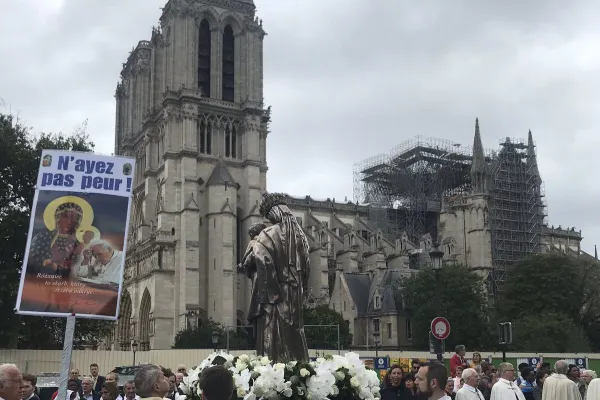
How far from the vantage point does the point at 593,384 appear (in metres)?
9.21

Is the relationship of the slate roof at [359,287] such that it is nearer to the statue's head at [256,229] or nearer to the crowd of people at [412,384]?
the crowd of people at [412,384]

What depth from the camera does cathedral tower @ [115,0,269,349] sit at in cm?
5850

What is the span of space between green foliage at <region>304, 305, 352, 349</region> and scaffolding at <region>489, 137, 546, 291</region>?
70.1 feet

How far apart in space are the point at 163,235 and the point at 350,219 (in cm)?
3086

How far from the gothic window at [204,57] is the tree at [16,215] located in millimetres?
32106

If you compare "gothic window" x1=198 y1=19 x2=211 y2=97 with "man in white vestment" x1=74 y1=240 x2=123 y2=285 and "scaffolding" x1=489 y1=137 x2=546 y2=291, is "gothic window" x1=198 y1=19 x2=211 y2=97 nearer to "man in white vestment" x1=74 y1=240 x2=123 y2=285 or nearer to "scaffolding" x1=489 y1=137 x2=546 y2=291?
"scaffolding" x1=489 y1=137 x2=546 y2=291

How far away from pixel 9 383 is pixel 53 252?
2.42 m

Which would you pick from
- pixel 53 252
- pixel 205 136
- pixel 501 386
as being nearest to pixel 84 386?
pixel 53 252

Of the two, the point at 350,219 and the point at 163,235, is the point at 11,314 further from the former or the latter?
the point at 350,219

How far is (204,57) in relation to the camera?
219ft

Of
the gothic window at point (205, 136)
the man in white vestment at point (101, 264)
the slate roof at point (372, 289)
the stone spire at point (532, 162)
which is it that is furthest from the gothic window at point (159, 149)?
the man in white vestment at point (101, 264)

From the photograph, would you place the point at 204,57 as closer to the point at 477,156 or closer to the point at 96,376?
the point at 477,156

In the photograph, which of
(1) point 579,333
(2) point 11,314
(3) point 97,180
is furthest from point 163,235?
(3) point 97,180

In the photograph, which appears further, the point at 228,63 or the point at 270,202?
the point at 228,63
